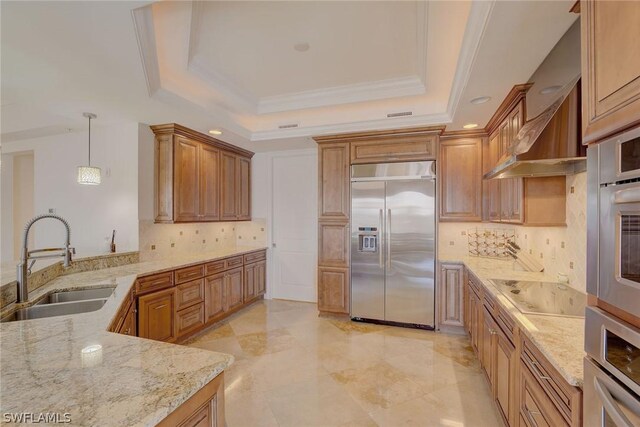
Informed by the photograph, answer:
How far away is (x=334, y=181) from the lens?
4.01 meters

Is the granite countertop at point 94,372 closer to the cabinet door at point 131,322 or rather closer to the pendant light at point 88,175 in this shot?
the cabinet door at point 131,322

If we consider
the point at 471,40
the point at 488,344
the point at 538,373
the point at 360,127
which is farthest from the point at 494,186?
the point at 538,373

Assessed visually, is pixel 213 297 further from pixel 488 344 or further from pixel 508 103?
pixel 508 103

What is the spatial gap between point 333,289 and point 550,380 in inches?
115

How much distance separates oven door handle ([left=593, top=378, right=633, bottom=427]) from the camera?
79 centimetres

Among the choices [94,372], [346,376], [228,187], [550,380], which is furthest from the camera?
[228,187]

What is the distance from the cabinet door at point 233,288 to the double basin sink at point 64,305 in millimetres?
1719

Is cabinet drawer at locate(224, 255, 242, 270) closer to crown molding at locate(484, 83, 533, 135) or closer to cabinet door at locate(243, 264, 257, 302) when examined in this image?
cabinet door at locate(243, 264, 257, 302)

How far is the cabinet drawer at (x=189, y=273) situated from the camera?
3.19 meters

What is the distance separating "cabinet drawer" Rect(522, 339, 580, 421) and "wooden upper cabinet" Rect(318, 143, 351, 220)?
8.72 feet

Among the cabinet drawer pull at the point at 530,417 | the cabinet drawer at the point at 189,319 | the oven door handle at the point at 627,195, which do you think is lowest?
the cabinet drawer at the point at 189,319

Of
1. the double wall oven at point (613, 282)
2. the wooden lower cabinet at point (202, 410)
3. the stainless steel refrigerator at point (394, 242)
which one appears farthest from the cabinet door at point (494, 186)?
the wooden lower cabinet at point (202, 410)

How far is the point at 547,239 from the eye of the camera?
268 centimetres

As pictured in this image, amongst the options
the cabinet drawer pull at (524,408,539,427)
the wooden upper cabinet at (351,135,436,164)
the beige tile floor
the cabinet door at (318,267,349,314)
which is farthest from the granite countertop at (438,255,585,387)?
the cabinet door at (318,267,349,314)
